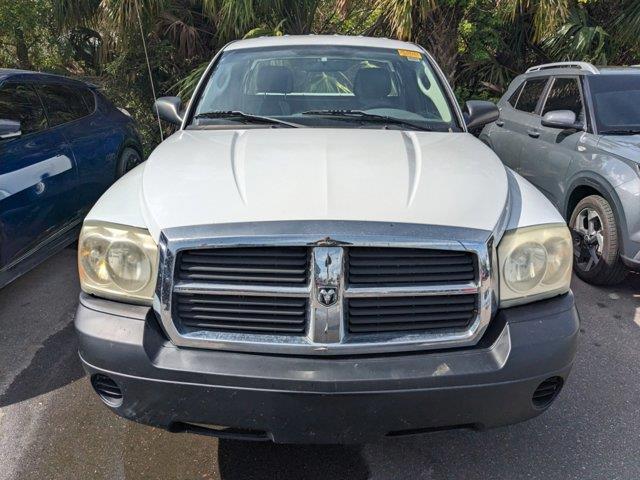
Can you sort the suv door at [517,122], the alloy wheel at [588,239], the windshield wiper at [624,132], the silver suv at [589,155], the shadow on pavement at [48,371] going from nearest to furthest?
the shadow on pavement at [48,371], the silver suv at [589,155], the alloy wheel at [588,239], the windshield wiper at [624,132], the suv door at [517,122]

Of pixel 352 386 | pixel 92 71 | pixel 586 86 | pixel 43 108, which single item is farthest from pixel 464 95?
pixel 352 386

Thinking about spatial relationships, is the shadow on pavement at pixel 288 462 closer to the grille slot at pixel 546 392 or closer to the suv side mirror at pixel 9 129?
the grille slot at pixel 546 392

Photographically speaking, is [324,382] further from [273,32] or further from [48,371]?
[273,32]

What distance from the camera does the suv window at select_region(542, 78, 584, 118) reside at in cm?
506

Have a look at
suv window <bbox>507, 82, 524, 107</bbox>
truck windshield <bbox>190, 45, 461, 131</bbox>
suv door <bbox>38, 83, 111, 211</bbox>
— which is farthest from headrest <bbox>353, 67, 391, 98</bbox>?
suv window <bbox>507, 82, 524, 107</bbox>

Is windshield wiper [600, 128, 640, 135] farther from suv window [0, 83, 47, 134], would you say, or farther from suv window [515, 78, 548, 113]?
suv window [0, 83, 47, 134]

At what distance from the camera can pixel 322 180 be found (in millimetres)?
2186

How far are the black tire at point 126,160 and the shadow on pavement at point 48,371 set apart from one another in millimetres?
2375

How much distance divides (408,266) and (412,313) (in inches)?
7.5

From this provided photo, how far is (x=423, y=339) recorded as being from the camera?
201 cm

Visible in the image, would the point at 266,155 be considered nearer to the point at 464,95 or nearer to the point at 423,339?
the point at 423,339

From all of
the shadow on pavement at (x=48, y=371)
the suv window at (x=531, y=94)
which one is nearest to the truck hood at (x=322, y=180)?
the shadow on pavement at (x=48, y=371)

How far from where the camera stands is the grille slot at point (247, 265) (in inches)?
76.2

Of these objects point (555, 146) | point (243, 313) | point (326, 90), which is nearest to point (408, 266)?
point (243, 313)
